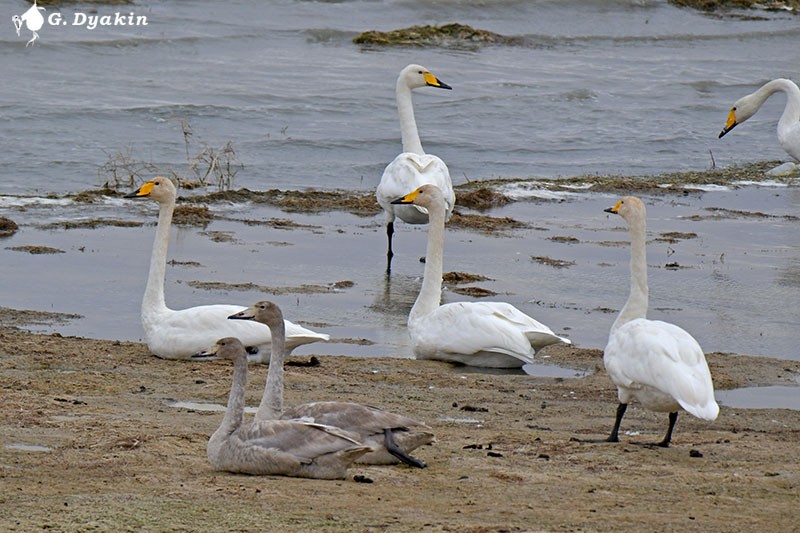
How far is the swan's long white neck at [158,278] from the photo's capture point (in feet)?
33.1

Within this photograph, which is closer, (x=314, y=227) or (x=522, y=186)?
(x=314, y=227)

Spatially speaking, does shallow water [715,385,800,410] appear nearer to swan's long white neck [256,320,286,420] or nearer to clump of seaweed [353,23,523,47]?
swan's long white neck [256,320,286,420]

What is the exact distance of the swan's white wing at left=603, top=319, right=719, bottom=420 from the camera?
7.06 meters

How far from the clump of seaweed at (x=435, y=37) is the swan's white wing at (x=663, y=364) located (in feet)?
93.4

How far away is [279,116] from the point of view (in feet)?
82.5

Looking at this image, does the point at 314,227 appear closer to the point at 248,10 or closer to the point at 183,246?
the point at 183,246

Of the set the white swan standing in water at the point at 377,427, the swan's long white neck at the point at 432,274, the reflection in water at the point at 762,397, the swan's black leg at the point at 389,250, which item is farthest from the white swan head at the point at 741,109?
the white swan standing in water at the point at 377,427

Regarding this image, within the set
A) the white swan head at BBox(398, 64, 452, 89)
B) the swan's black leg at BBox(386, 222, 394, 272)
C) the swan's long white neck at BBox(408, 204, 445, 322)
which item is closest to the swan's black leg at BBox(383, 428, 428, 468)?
the swan's long white neck at BBox(408, 204, 445, 322)

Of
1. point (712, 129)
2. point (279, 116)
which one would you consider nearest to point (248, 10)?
point (279, 116)

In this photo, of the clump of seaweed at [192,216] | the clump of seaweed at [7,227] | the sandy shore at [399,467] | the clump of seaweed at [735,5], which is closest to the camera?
the sandy shore at [399,467]

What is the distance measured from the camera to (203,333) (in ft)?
32.0

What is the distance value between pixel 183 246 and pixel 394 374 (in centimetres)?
531

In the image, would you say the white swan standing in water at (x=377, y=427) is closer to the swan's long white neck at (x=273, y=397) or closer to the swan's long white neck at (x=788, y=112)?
the swan's long white neck at (x=273, y=397)

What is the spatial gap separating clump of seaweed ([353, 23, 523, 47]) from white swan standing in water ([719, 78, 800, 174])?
16116 millimetres
